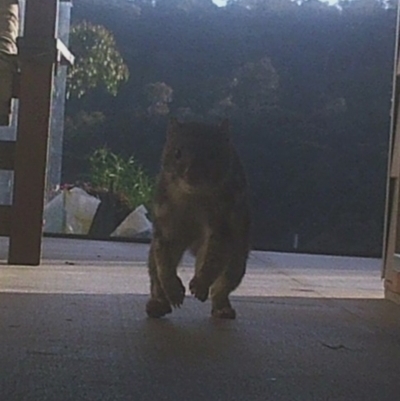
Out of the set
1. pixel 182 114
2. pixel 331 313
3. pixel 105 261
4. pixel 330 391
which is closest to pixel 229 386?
pixel 330 391

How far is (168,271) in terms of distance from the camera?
1822 mm

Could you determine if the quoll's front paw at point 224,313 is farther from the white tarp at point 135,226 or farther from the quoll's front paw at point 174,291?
the white tarp at point 135,226

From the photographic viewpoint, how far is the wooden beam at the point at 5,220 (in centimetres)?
305

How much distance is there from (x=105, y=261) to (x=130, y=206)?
2.43 meters

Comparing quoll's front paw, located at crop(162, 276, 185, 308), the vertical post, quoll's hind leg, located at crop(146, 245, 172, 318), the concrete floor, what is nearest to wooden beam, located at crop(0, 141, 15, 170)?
the vertical post

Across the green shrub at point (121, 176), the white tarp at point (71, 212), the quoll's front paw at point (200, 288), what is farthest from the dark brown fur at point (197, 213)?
the green shrub at point (121, 176)

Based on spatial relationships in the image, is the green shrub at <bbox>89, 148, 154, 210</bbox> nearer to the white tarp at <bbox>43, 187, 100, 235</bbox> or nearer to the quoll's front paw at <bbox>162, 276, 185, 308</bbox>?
the white tarp at <bbox>43, 187, 100, 235</bbox>

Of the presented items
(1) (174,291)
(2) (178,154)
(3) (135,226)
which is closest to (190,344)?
(1) (174,291)

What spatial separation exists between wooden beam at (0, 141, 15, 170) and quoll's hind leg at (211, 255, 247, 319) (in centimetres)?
127

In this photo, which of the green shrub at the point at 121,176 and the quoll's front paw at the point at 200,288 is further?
the green shrub at the point at 121,176

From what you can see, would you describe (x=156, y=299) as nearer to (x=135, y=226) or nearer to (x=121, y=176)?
(x=135, y=226)

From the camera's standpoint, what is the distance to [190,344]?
4.71 ft

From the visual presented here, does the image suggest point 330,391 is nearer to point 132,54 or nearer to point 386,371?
point 386,371

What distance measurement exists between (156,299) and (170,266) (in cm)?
7
